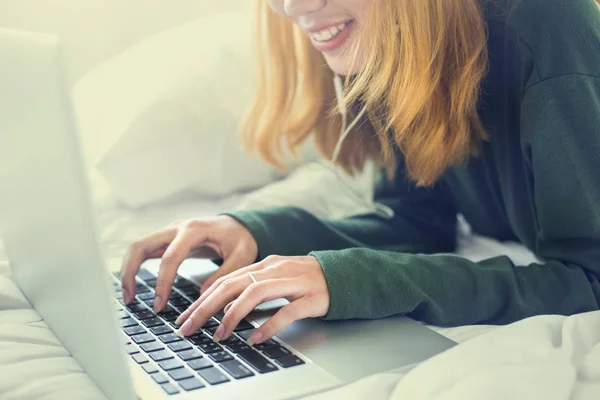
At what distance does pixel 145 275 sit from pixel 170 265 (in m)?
0.10

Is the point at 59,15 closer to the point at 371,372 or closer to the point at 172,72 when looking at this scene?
the point at 172,72

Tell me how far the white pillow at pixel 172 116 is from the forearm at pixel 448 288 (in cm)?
56

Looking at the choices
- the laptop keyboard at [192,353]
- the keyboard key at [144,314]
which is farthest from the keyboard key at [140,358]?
the keyboard key at [144,314]

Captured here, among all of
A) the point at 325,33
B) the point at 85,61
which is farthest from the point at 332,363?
the point at 85,61

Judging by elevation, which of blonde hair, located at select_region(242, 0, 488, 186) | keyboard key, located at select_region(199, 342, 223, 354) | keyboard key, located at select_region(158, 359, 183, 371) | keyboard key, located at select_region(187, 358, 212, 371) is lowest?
keyboard key, located at select_region(199, 342, 223, 354)

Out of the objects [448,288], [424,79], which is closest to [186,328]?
[448,288]

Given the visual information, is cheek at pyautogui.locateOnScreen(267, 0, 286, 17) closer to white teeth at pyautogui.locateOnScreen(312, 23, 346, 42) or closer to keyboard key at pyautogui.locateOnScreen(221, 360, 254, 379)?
white teeth at pyautogui.locateOnScreen(312, 23, 346, 42)

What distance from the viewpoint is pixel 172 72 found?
4.09 feet

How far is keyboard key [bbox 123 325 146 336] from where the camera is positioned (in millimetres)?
675

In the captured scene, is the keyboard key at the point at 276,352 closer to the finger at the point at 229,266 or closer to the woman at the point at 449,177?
the woman at the point at 449,177

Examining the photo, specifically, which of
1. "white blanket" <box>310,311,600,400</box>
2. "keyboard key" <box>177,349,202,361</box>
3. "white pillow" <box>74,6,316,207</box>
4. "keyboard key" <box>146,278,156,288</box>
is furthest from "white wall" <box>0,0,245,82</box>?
"white blanket" <box>310,311,600,400</box>

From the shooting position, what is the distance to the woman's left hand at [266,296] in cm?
64

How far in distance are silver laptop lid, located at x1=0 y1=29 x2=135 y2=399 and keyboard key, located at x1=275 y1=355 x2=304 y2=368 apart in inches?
5.5

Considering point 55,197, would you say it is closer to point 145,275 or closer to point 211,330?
point 211,330
